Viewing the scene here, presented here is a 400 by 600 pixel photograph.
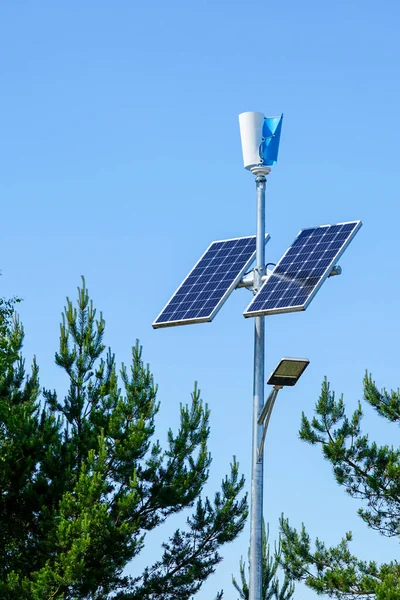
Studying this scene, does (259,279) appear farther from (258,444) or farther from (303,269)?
(258,444)

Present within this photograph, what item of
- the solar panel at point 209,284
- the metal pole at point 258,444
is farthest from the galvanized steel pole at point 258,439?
the solar panel at point 209,284

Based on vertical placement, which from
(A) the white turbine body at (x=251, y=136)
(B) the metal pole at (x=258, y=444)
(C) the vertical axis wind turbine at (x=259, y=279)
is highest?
(A) the white turbine body at (x=251, y=136)

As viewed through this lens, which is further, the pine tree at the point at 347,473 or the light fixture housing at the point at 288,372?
the pine tree at the point at 347,473

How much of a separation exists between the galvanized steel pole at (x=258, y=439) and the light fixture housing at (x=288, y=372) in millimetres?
587

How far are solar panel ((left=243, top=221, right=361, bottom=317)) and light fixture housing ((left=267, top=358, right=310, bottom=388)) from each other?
78 cm

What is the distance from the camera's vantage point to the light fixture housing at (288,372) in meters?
9.67

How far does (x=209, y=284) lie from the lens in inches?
465

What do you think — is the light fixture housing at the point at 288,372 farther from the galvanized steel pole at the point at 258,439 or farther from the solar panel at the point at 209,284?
the solar panel at the point at 209,284

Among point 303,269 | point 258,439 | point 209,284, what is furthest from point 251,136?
point 258,439

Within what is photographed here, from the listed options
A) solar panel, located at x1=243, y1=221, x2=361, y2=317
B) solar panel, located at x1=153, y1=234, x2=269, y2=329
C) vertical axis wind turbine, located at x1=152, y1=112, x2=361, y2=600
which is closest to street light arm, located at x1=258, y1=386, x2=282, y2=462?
vertical axis wind turbine, located at x1=152, y1=112, x2=361, y2=600

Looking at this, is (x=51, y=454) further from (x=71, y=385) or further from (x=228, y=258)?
(x=228, y=258)

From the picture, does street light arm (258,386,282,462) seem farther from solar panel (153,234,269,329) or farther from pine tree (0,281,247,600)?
pine tree (0,281,247,600)

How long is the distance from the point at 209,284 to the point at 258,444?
212 centimetres

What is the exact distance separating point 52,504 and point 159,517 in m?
2.03
